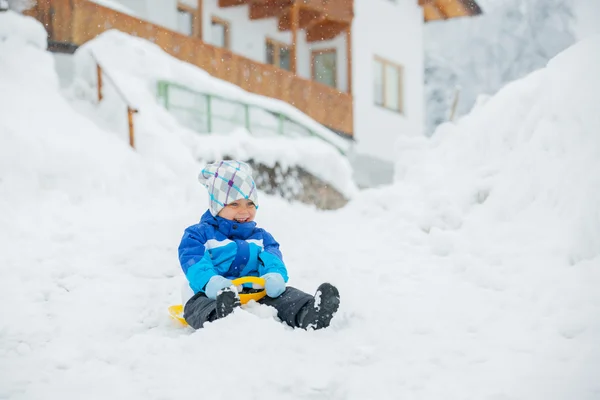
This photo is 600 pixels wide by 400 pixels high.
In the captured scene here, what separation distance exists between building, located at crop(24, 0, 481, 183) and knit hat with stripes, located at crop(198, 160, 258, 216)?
411 inches

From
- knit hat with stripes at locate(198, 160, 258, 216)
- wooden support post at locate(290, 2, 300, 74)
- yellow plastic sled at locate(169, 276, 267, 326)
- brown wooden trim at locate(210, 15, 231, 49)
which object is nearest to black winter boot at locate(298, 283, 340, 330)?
yellow plastic sled at locate(169, 276, 267, 326)

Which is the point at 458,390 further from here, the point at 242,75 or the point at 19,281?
the point at 242,75

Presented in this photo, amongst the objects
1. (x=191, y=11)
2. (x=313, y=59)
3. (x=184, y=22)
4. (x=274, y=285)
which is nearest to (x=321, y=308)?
(x=274, y=285)

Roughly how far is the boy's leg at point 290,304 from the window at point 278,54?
56.6ft

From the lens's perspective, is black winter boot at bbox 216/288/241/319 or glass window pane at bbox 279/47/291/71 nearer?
black winter boot at bbox 216/288/241/319

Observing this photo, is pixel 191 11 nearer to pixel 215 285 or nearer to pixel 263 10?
pixel 263 10

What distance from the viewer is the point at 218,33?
63.0ft

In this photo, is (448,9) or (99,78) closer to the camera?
(99,78)

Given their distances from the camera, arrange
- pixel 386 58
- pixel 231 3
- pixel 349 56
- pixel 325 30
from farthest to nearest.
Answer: pixel 386 58 → pixel 325 30 → pixel 349 56 → pixel 231 3

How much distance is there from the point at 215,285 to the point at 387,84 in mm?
19295

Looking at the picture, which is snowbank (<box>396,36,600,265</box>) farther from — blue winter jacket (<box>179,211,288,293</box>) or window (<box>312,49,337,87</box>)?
window (<box>312,49,337,87</box>)

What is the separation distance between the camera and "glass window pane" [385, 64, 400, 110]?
22484 mm

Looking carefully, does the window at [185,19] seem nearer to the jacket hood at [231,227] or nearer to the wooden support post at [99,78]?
the wooden support post at [99,78]

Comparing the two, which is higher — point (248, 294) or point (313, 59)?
point (248, 294)
